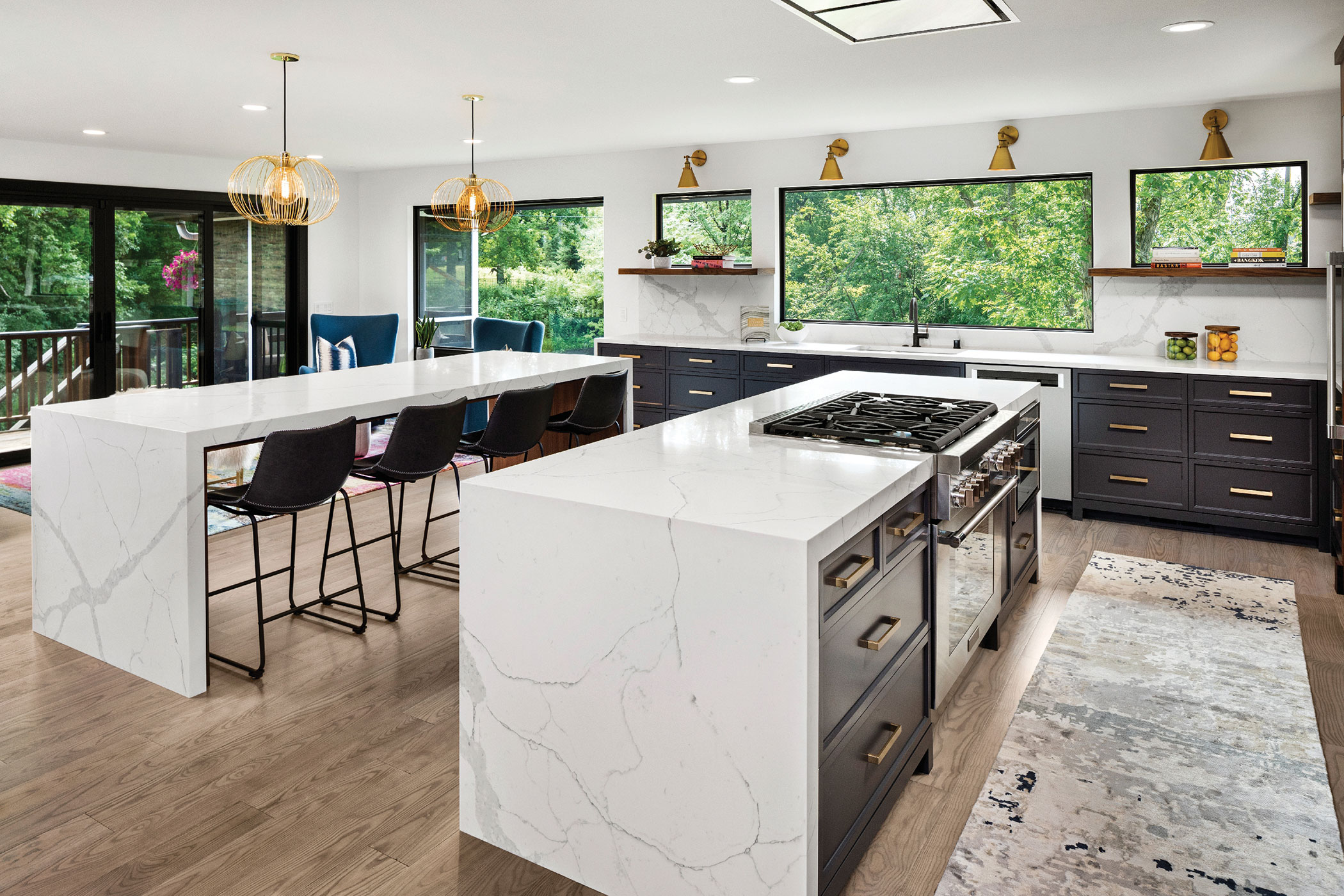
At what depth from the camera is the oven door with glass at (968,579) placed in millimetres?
2602

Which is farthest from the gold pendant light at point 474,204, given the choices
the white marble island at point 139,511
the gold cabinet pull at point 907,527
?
the gold cabinet pull at point 907,527

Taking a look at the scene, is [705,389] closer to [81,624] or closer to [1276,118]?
[1276,118]

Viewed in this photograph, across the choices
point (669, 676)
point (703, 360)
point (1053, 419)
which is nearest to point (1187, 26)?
point (1053, 419)

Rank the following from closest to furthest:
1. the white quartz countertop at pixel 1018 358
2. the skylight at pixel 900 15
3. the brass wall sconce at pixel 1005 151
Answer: the skylight at pixel 900 15 → the white quartz countertop at pixel 1018 358 → the brass wall sconce at pixel 1005 151

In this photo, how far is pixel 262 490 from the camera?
3.04 m

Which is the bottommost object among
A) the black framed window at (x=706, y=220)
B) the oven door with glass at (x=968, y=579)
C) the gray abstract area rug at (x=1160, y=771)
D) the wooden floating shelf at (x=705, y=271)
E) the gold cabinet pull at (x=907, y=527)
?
the gray abstract area rug at (x=1160, y=771)

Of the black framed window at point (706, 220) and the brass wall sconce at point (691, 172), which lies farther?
the black framed window at point (706, 220)

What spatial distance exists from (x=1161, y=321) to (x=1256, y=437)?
1.09 m

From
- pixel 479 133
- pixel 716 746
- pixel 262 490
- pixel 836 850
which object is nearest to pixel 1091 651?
pixel 836 850

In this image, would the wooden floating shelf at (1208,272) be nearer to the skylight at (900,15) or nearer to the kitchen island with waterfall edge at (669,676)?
the skylight at (900,15)

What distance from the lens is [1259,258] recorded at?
5090mm

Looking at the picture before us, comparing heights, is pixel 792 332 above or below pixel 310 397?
above

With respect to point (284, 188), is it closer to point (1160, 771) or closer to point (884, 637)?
point (884, 637)

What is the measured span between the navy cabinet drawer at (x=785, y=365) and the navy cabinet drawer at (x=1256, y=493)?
2.25 m
